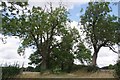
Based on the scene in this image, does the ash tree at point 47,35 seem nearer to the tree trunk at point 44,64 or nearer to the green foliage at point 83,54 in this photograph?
the tree trunk at point 44,64

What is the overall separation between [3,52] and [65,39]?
1.98 metres

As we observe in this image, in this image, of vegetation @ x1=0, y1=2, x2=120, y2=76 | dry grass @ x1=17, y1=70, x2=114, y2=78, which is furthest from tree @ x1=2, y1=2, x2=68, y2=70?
dry grass @ x1=17, y1=70, x2=114, y2=78

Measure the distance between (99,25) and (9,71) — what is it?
3.16 metres

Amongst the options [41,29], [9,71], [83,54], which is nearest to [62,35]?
[41,29]

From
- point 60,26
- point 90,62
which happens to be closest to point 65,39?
point 60,26

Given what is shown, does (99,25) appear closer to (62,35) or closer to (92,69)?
(62,35)

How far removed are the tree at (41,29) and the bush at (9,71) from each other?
1.63 metres

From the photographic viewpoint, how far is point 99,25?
6.60m

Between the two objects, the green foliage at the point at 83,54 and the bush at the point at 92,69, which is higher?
the green foliage at the point at 83,54

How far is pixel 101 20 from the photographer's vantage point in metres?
6.63

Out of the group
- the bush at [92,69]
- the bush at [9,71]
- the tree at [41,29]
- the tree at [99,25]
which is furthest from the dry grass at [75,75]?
the tree at [99,25]

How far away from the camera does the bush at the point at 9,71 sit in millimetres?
3909

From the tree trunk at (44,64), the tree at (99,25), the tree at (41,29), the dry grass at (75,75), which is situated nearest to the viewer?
the dry grass at (75,75)

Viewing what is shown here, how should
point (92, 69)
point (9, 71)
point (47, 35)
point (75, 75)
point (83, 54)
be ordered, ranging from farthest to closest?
1. point (47, 35)
2. point (83, 54)
3. point (92, 69)
4. point (75, 75)
5. point (9, 71)
